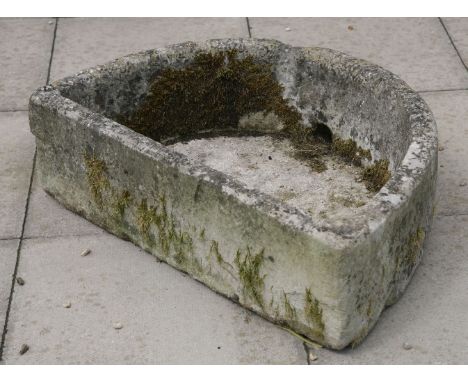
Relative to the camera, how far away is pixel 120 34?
8148 mm

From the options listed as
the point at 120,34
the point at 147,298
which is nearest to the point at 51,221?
the point at 147,298

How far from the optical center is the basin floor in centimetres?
591

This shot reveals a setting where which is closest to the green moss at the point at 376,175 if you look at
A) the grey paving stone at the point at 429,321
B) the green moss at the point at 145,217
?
the grey paving stone at the point at 429,321

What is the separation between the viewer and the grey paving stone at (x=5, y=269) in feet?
17.6

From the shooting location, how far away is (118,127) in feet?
17.9

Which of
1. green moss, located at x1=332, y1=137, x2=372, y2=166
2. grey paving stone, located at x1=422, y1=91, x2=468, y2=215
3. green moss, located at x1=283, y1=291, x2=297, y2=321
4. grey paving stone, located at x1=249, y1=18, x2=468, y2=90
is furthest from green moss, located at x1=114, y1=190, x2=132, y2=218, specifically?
grey paving stone, located at x1=249, y1=18, x2=468, y2=90

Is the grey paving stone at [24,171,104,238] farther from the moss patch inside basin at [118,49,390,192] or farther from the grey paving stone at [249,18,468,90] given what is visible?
the grey paving stone at [249,18,468,90]

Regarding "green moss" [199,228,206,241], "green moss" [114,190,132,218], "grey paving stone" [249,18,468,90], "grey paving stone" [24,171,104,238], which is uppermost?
"green moss" [199,228,206,241]

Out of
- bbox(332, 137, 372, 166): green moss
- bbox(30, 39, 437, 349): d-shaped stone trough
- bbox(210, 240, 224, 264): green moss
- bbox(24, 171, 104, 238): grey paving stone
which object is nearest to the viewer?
bbox(30, 39, 437, 349): d-shaped stone trough

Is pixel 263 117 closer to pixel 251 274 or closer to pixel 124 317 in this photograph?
pixel 251 274

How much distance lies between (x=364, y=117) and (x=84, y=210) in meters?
1.61

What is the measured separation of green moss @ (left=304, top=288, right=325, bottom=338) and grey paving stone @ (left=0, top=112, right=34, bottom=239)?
175cm

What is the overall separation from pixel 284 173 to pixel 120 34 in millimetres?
2492

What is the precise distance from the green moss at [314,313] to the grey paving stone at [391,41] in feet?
9.01
